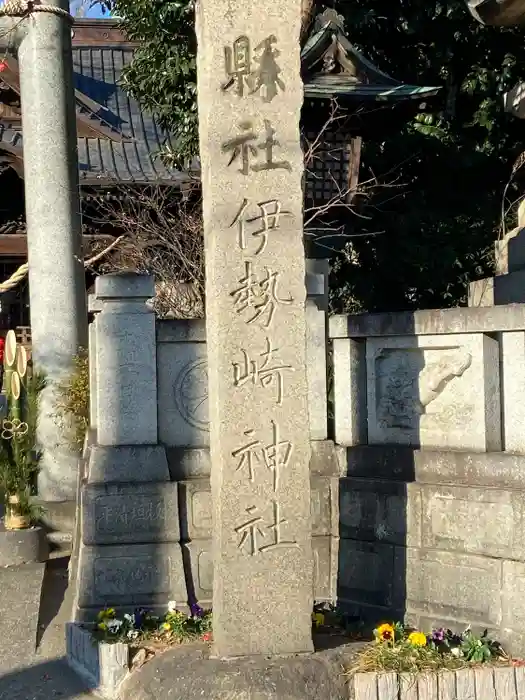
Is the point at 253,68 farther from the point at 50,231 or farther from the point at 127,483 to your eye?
the point at 50,231

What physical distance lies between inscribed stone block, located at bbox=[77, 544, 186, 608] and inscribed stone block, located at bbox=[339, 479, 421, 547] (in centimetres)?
116

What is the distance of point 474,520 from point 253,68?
2880 mm

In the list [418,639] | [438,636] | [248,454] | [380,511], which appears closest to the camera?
[248,454]

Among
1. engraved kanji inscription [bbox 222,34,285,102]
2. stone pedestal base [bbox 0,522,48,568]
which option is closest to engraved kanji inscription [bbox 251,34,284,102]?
engraved kanji inscription [bbox 222,34,285,102]

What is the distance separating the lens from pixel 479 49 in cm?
1441

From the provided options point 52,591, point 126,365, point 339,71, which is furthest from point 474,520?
point 339,71

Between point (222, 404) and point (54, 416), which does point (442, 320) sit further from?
point (54, 416)

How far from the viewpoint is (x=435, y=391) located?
→ 5.77 m

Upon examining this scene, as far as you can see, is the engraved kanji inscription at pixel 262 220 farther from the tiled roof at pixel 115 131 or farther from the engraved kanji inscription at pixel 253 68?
the tiled roof at pixel 115 131

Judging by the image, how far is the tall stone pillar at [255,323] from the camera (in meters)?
4.87

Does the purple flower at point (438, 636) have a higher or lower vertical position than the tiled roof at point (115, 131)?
lower

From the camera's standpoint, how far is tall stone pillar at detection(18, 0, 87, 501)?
8859 mm

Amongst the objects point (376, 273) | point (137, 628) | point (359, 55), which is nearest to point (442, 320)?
point (137, 628)

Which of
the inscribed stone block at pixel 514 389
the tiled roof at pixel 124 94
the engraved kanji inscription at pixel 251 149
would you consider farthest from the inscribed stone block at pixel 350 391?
the tiled roof at pixel 124 94
